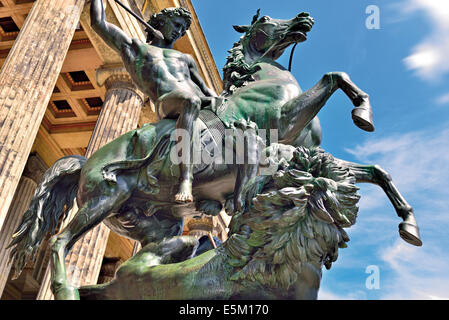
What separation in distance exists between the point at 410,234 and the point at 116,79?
1092cm

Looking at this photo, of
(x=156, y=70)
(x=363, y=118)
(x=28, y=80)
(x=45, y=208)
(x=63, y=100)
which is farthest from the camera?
(x=63, y=100)

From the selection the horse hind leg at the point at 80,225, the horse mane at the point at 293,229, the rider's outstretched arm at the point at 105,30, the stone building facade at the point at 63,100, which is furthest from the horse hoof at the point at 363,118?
the stone building facade at the point at 63,100

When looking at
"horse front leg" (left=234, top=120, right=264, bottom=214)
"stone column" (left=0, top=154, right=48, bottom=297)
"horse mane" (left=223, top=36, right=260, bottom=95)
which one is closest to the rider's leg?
"horse front leg" (left=234, top=120, right=264, bottom=214)

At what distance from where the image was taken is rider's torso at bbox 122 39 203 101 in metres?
3.50

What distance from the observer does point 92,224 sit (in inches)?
115

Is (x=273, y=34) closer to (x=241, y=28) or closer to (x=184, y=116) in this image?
(x=241, y=28)

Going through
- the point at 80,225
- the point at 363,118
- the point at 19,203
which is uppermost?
the point at 19,203

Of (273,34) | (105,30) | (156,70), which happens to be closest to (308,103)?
(273,34)

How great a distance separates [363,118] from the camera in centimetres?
276

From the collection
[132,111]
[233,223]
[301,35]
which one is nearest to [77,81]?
[132,111]

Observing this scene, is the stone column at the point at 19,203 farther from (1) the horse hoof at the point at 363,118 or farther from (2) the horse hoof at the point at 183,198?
(1) the horse hoof at the point at 363,118

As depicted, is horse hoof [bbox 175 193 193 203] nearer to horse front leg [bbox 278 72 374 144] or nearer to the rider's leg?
the rider's leg

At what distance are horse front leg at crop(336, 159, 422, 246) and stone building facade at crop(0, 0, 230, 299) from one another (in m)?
3.45

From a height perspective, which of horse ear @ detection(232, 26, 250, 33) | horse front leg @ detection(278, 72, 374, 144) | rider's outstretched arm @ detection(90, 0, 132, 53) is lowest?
horse front leg @ detection(278, 72, 374, 144)
